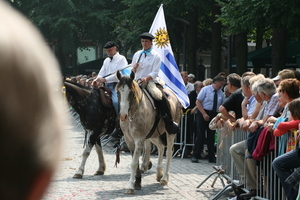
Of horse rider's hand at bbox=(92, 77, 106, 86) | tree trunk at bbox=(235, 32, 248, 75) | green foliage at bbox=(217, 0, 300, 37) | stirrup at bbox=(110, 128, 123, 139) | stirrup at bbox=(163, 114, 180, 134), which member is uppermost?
green foliage at bbox=(217, 0, 300, 37)

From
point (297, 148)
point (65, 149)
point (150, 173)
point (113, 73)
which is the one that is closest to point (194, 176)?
point (150, 173)

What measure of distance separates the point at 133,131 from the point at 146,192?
1020mm

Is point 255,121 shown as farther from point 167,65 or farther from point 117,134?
point 167,65

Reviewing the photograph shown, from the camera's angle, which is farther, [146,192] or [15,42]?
[146,192]

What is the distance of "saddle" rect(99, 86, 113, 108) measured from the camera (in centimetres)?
1090

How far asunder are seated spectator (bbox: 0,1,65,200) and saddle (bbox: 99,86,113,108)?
33.4ft

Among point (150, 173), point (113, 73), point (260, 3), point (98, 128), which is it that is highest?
point (260, 3)

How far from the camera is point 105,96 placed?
1098 cm

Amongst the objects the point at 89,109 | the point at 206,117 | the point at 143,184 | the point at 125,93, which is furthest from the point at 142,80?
the point at 206,117

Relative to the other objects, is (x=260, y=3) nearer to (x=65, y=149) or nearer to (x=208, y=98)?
(x=208, y=98)

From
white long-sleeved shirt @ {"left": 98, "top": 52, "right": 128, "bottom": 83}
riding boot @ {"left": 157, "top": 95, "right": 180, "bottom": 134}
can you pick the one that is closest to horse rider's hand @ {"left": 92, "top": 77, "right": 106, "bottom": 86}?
white long-sleeved shirt @ {"left": 98, "top": 52, "right": 128, "bottom": 83}

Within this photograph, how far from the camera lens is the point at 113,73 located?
10.9 m

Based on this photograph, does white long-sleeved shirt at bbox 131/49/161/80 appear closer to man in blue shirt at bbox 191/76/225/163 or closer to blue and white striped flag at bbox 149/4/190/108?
blue and white striped flag at bbox 149/4/190/108

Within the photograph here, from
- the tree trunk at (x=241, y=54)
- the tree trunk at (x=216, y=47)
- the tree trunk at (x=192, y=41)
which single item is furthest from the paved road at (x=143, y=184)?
the tree trunk at (x=192, y=41)
